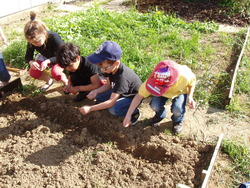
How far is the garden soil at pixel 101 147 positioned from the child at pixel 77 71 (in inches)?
8.5

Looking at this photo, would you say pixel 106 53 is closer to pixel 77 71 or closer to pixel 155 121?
pixel 77 71

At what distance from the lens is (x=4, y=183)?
100.0 inches

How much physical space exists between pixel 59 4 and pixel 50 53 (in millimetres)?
4947

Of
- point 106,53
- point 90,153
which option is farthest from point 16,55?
point 90,153

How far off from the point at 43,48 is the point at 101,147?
6.03 ft

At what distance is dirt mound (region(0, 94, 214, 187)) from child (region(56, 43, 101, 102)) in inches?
12.2

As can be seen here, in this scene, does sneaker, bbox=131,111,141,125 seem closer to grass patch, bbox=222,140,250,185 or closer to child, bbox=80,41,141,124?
child, bbox=80,41,141,124

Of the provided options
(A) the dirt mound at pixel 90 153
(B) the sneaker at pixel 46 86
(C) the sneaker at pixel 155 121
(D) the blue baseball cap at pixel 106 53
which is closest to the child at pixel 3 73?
(B) the sneaker at pixel 46 86

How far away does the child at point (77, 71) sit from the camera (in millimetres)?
3102

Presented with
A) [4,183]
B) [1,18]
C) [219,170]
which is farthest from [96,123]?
[1,18]

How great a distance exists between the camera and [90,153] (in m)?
2.90

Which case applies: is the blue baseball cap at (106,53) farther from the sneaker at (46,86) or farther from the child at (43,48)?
the sneaker at (46,86)

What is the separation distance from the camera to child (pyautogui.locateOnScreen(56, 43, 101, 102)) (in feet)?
10.2

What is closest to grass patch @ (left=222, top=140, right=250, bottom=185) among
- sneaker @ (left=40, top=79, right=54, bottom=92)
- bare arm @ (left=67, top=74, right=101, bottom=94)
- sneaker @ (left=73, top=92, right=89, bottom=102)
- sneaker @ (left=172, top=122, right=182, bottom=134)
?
sneaker @ (left=172, top=122, right=182, bottom=134)
